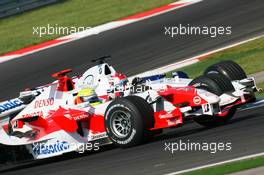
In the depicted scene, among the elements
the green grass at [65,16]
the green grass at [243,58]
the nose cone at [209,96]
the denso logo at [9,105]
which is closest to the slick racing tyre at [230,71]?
the nose cone at [209,96]

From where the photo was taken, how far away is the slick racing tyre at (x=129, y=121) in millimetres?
12617

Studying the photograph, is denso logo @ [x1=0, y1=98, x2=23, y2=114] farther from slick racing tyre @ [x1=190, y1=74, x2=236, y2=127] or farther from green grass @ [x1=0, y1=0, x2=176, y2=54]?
green grass @ [x1=0, y1=0, x2=176, y2=54]

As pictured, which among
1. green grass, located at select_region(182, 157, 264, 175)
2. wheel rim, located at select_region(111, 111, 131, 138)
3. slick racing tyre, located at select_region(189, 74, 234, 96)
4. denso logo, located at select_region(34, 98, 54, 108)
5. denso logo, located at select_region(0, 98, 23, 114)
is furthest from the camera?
denso logo, located at select_region(0, 98, 23, 114)

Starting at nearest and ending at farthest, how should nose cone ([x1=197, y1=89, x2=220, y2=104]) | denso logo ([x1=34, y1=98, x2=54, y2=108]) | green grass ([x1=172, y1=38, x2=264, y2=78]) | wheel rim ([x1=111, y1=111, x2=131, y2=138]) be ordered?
wheel rim ([x1=111, y1=111, x2=131, y2=138]), nose cone ([x1=197, y1=89, x2=220, y2=104]), denso logo ([x1=34, y1=98, x2=54, y2=108]), green grass ([x1=172, y1=38, x2=264, y2=78])

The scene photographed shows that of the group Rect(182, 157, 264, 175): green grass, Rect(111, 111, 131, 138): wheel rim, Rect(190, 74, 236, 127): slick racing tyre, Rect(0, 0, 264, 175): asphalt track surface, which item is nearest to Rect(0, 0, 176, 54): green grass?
Rect(0, 0, 264, 175): asphalt track surface

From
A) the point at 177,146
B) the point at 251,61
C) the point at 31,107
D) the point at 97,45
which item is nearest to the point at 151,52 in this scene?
the point at 97,45

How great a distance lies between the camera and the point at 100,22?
27500 mm

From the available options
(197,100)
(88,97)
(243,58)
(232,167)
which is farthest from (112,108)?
(243,58)

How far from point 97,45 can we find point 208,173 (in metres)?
15.3

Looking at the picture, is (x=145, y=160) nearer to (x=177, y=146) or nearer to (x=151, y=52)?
(x=177, y=146)

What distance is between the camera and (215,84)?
1359 centimetres

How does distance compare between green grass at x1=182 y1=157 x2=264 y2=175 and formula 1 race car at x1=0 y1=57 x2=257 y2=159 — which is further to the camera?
formula 1 race car at x1=0 y1=57 x2=257 y2=159

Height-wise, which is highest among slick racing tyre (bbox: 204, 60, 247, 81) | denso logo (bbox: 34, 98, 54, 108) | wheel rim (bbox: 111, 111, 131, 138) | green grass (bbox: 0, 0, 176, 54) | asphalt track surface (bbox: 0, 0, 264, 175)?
green grass (bbox: 0, 0, 176, 54)

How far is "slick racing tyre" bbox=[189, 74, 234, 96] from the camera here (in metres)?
13.5
